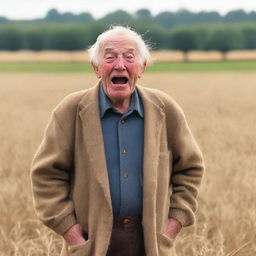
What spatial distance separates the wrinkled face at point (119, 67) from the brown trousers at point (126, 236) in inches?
17.1

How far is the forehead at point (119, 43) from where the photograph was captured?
93.4 inches

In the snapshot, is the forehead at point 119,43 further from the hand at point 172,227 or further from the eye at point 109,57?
the hand at point 172,227

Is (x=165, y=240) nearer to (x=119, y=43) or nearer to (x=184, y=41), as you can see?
(x=119, y=43)

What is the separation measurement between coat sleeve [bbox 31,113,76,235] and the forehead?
31cm

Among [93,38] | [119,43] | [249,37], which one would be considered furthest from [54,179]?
[249,37]

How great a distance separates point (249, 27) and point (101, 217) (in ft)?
288

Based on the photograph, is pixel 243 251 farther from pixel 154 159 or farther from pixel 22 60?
pixel 22 60

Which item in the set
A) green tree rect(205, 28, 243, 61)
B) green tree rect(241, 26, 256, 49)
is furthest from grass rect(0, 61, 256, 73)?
green tree rect(241, 26, 256, 49)

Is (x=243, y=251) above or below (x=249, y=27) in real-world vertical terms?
above

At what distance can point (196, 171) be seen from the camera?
2.62 meters

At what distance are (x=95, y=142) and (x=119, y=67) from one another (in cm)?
27

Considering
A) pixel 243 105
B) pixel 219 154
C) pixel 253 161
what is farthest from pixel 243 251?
pixel 243 105

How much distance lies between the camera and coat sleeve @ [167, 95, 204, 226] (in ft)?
8.28

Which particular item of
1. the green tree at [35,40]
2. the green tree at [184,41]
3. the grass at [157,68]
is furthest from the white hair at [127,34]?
the green tree at [35,40]
